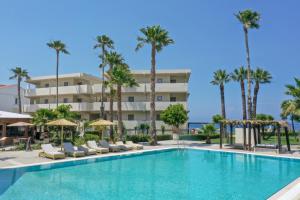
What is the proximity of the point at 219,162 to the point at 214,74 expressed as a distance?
27900mm

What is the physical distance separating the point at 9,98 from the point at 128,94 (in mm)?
22925

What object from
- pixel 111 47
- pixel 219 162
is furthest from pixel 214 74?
pixel 219 162

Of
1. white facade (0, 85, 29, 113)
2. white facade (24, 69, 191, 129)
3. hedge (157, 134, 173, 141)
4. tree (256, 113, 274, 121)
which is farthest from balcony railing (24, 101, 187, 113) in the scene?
tree (256, 113, 274, 121)

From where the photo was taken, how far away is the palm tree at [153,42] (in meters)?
30.6

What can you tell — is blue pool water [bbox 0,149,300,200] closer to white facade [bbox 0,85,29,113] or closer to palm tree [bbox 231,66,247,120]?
palm tree [bbox 231,66,247,120]

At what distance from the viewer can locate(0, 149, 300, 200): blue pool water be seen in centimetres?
1134

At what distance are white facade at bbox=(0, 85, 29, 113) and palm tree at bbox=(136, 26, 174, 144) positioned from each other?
30.4 m

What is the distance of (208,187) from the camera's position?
500 inches

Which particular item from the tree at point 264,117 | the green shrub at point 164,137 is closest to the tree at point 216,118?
the tree at point 264,117

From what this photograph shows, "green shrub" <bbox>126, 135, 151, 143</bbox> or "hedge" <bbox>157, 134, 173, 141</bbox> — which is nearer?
"green shrub" <bbox>126, 135, 151, 143</bbox>

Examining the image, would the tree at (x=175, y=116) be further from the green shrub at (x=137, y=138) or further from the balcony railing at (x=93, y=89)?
the balcony railing at (x=93, y=89)

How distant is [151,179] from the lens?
1441 cm

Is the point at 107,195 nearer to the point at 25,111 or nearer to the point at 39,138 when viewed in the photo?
the point at 39,138

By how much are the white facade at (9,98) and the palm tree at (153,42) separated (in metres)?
30.4
